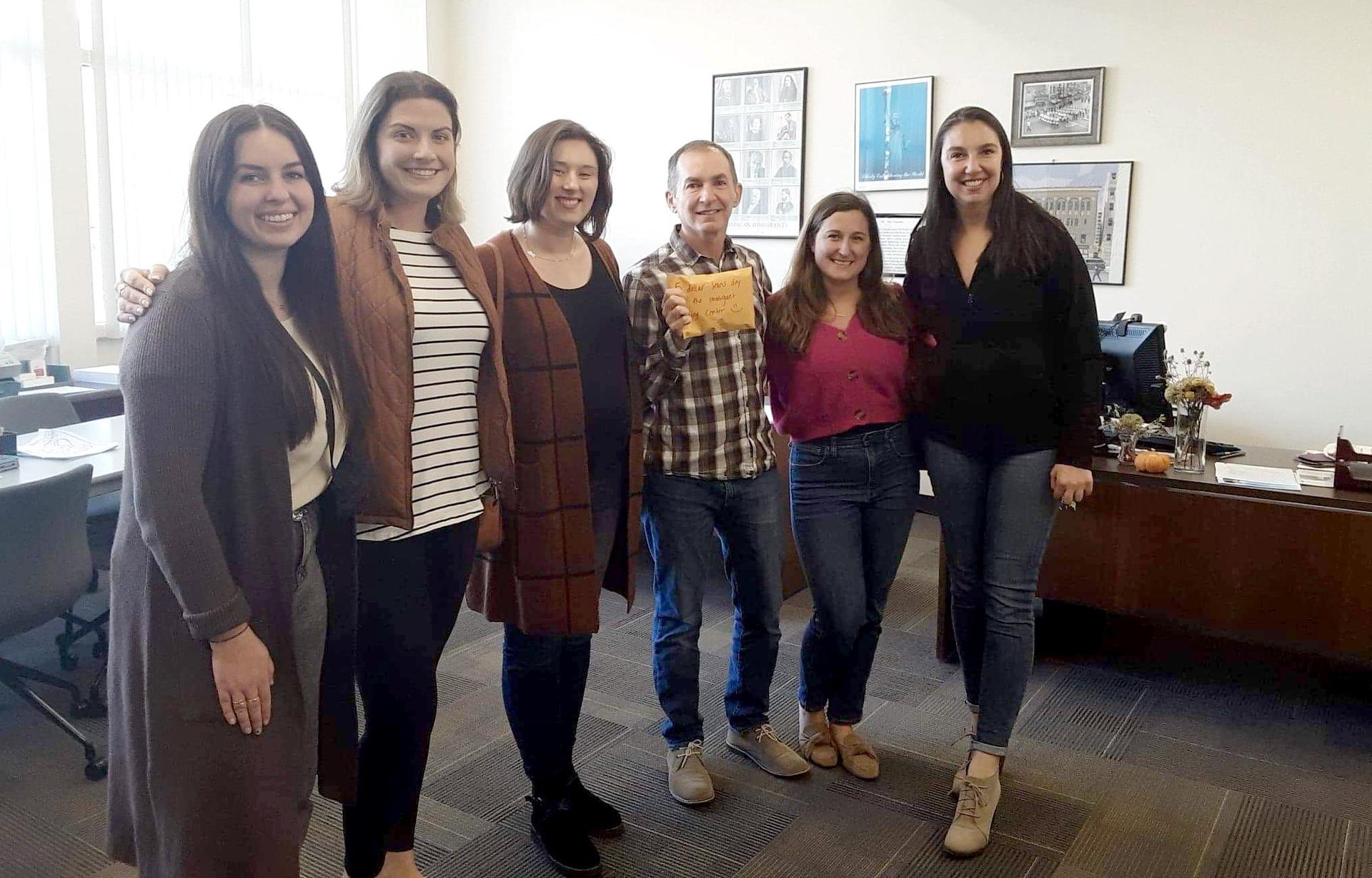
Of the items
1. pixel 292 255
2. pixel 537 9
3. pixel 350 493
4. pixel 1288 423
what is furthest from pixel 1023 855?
pixel 537 9

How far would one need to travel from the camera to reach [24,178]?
15.2 ft

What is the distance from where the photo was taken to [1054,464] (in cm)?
214

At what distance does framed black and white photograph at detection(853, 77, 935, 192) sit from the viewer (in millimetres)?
4910

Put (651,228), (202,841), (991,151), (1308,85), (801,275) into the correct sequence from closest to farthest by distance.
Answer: (202,841)
(991,151)
(801,275)
(1308,85)
(651,228)

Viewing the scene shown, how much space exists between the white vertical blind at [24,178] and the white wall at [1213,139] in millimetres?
3232

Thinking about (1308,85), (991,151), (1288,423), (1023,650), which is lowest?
(1023,650)

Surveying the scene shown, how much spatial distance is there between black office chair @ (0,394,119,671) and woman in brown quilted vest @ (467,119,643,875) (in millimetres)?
1712

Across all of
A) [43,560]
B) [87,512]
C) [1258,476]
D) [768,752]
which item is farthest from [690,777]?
[87,512]

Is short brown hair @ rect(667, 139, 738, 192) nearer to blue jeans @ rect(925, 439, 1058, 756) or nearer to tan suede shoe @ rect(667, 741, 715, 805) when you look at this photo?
blue jeans @ rect(925, 439, 1058, 756)

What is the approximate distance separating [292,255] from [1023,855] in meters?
1.84

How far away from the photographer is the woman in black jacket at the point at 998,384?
6.91ft

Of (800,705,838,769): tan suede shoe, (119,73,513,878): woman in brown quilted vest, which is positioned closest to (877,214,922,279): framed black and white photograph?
(800,705,838,769): tan suede shoe

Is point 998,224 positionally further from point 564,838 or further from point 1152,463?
point 564,838

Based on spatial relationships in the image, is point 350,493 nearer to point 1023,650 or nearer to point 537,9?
point 1023,650
